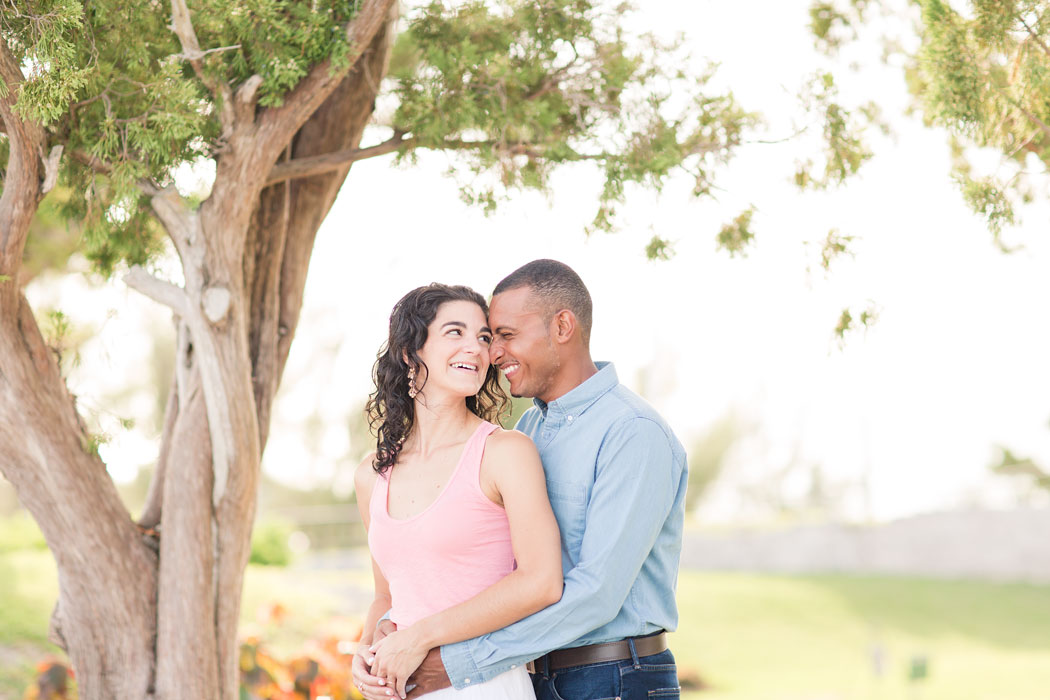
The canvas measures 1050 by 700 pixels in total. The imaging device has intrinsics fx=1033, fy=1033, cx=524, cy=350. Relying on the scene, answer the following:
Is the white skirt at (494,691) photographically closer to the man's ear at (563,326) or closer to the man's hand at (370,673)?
the man's hand at (370,673)

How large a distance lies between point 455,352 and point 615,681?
911 mm

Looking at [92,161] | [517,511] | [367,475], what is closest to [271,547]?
[92,161]

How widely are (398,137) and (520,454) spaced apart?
176 cm

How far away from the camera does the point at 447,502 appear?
8.24 feet

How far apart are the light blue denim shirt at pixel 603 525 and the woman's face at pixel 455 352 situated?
244 mm

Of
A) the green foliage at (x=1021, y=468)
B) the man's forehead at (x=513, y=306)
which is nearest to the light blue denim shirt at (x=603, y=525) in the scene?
the man's forehead at (x=513, y=306)

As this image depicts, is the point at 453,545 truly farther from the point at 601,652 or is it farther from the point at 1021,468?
the point at 1021,468

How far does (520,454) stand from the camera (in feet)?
8.21

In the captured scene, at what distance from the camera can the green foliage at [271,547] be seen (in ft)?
36.0

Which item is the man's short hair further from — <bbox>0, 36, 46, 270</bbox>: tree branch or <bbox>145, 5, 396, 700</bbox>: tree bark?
<bbox>0, 36, 46, 270</bbox>: tree branch

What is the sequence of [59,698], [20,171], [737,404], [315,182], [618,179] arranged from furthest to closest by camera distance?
[737,404], [59,698], [315,182], [618,179], [20,171]

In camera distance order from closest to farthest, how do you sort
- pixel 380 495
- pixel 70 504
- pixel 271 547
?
pixel 380 495
pixel 70 504
pixel 271 547

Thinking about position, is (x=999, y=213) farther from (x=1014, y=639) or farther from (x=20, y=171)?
(x=1014, y=639)

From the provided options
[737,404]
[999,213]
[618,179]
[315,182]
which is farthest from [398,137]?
[737,404]
